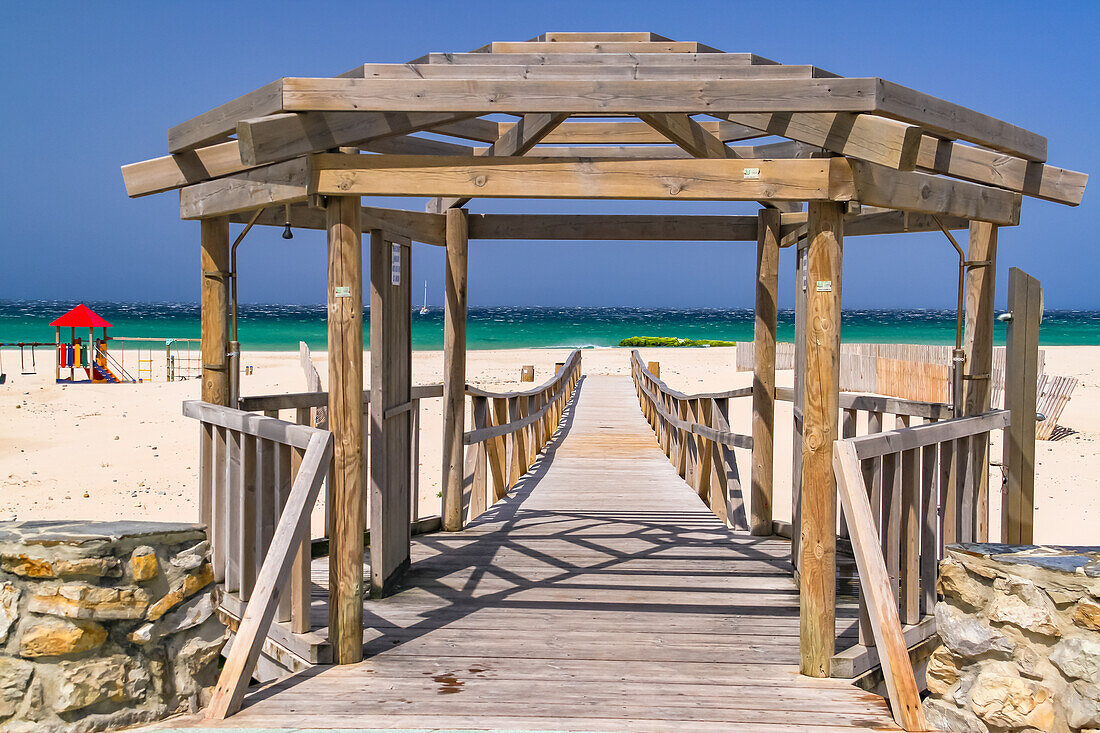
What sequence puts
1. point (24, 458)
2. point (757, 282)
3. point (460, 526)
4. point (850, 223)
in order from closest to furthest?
point (850, 223)
point (757, 282)
point (460, 526)
point (24, 458)

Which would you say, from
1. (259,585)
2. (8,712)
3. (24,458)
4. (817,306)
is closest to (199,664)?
(259,585)

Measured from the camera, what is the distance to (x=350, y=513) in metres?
3.92

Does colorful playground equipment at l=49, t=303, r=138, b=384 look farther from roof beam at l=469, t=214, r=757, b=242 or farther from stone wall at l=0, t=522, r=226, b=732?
stone wall at l=0, t=522, r=226, b=732

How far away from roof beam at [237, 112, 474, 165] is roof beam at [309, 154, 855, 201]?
27 cm

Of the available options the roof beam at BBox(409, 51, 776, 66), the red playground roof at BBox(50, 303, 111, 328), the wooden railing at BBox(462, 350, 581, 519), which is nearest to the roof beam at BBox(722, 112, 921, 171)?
the roof beam at BBox(409, 51, 776, 66)

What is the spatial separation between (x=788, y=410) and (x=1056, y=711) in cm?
1698

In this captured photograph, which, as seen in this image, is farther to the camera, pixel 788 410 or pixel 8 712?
pixel 788 410

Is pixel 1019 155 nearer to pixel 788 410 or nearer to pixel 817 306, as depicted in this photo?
pixel 817 306

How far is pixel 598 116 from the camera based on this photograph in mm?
3986

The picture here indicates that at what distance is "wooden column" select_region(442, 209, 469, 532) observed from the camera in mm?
6270

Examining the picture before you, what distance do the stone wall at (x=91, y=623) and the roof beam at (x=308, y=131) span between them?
64.1 inches

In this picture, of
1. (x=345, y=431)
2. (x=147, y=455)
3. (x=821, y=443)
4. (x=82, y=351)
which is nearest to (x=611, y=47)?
(x=821, y=443)

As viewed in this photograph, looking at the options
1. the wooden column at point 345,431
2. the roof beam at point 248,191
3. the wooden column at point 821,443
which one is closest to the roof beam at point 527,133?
the wooden column at point 345,431

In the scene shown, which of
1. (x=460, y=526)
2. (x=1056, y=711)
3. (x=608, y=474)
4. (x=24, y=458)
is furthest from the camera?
(x=24, y=458)
